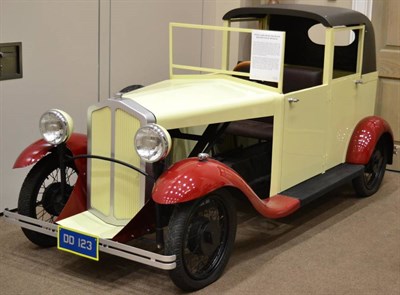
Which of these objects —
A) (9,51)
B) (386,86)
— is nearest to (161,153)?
(9,51)

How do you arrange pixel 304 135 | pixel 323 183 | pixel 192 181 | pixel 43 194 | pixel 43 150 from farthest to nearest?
pixel 323 183
pixel 304 135
pixel 43 194
pixel 43 150
pixel 192 181

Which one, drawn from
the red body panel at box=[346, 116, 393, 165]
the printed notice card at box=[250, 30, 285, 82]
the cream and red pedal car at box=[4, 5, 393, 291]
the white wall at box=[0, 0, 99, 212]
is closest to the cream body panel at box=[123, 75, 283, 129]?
the cream and red pedal car at box=[4, 5, 393, 291]

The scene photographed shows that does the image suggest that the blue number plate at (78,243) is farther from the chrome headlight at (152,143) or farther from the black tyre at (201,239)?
the chrome headlight at (152,143)

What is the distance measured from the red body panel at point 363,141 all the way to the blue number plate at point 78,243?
2231mm

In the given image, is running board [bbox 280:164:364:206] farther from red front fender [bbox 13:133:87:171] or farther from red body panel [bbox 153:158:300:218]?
red front fender [bbox 13:133:87:171]

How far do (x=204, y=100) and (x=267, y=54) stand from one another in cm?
52

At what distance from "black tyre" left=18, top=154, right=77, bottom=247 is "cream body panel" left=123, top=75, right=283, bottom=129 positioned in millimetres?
583

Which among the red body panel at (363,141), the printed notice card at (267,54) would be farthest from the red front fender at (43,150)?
the red body panel at (363,141)

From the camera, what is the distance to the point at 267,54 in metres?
4.18

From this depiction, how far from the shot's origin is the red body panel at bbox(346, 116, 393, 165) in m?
5.00

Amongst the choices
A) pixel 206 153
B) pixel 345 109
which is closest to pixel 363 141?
pixel 345 109

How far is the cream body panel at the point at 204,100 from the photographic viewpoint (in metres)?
3.73

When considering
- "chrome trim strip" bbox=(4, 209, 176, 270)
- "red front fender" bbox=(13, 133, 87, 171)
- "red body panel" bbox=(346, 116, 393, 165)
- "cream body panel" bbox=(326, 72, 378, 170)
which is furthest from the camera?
"red body panel" bbox=(346, 116, 393, 165)

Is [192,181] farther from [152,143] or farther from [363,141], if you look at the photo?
[363,141]
